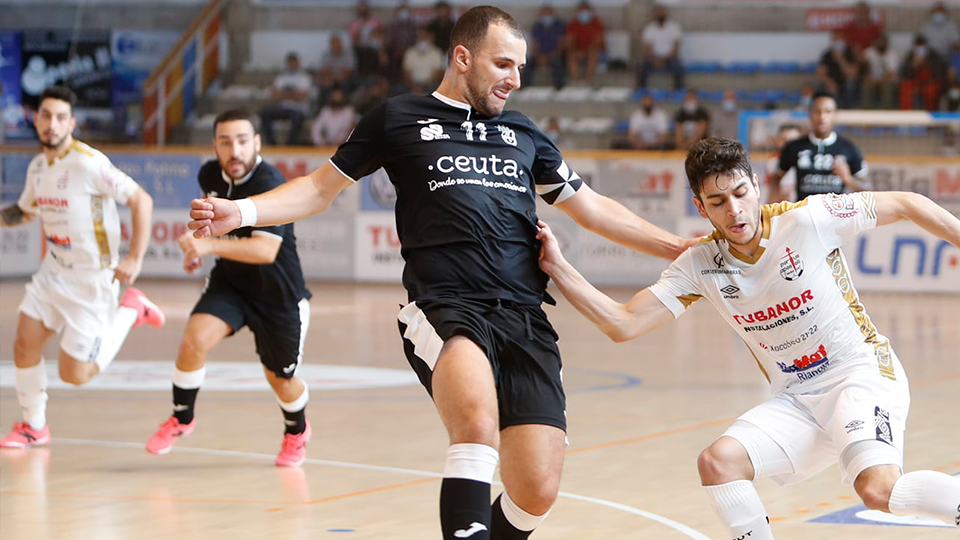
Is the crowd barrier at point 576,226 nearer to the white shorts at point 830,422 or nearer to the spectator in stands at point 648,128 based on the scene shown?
the spectator in stands at point 648,128

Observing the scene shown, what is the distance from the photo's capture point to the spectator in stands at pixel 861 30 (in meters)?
21.4

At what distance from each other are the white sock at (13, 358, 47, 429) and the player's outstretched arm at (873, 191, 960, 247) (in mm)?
4845

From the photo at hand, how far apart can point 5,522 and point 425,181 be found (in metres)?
2.50

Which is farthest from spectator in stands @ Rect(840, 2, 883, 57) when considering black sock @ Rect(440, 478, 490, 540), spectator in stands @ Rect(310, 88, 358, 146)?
black sock @ Rect(440, 478, 490, 540)

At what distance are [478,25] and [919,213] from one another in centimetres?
159

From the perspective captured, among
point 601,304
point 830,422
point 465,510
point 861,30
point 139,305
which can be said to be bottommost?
point 139,305

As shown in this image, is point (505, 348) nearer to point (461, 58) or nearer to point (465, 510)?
point (465, 510)

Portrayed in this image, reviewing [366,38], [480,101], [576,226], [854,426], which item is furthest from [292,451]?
[366,38]

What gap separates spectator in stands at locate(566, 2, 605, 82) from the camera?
74.0ft

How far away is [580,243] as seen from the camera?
1791 cm

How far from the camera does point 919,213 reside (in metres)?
4.55

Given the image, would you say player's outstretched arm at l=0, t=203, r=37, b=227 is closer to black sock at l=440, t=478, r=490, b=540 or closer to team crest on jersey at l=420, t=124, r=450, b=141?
team crest on jersey at l=420, t=124, r=450, b=141

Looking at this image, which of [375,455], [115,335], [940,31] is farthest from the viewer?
[940,31]

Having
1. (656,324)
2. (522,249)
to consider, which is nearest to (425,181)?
(522,249)
